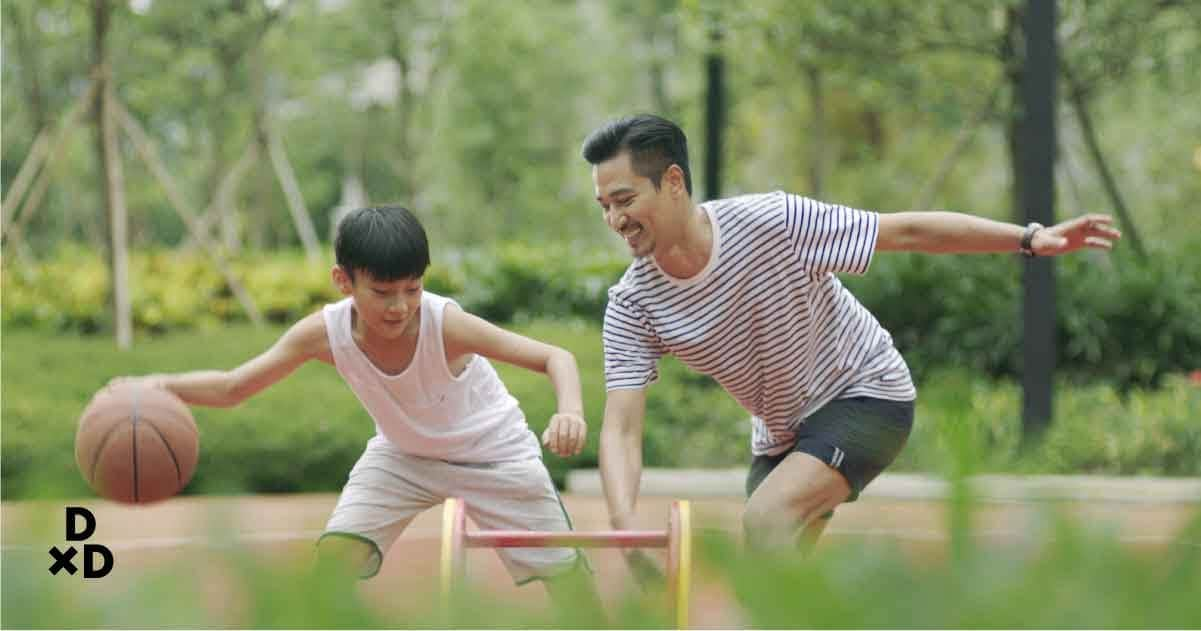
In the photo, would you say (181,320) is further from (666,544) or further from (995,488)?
(995,488)

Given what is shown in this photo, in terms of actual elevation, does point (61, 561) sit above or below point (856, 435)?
above

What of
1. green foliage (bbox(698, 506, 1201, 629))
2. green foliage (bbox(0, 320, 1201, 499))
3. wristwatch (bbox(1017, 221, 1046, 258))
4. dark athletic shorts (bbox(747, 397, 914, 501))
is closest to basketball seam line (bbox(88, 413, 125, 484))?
dark athletic shorts (bbox(747, 397, 914, 501))

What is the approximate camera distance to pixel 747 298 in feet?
14.6

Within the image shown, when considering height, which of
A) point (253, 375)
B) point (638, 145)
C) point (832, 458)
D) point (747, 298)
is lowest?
point (832, 458)

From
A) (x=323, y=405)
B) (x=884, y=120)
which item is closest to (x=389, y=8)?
(x=884, y=120)

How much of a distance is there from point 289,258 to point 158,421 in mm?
16299

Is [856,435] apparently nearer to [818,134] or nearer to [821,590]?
[821,590]

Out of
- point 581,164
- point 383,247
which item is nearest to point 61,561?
point 383,247

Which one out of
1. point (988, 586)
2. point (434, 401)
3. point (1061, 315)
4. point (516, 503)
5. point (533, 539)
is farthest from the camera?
point (1061, 315)

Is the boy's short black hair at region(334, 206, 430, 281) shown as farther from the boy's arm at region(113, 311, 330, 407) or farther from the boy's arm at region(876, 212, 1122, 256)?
the boy's arm at region(876, 212, 1122, 256)

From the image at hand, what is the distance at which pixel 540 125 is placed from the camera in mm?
31672

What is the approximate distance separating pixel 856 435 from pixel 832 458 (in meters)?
0.10

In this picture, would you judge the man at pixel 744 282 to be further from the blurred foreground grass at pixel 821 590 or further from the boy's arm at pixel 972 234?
the blurred foreground grass at pixel 821 590

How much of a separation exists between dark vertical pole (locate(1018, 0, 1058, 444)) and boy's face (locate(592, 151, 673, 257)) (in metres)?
5.92
